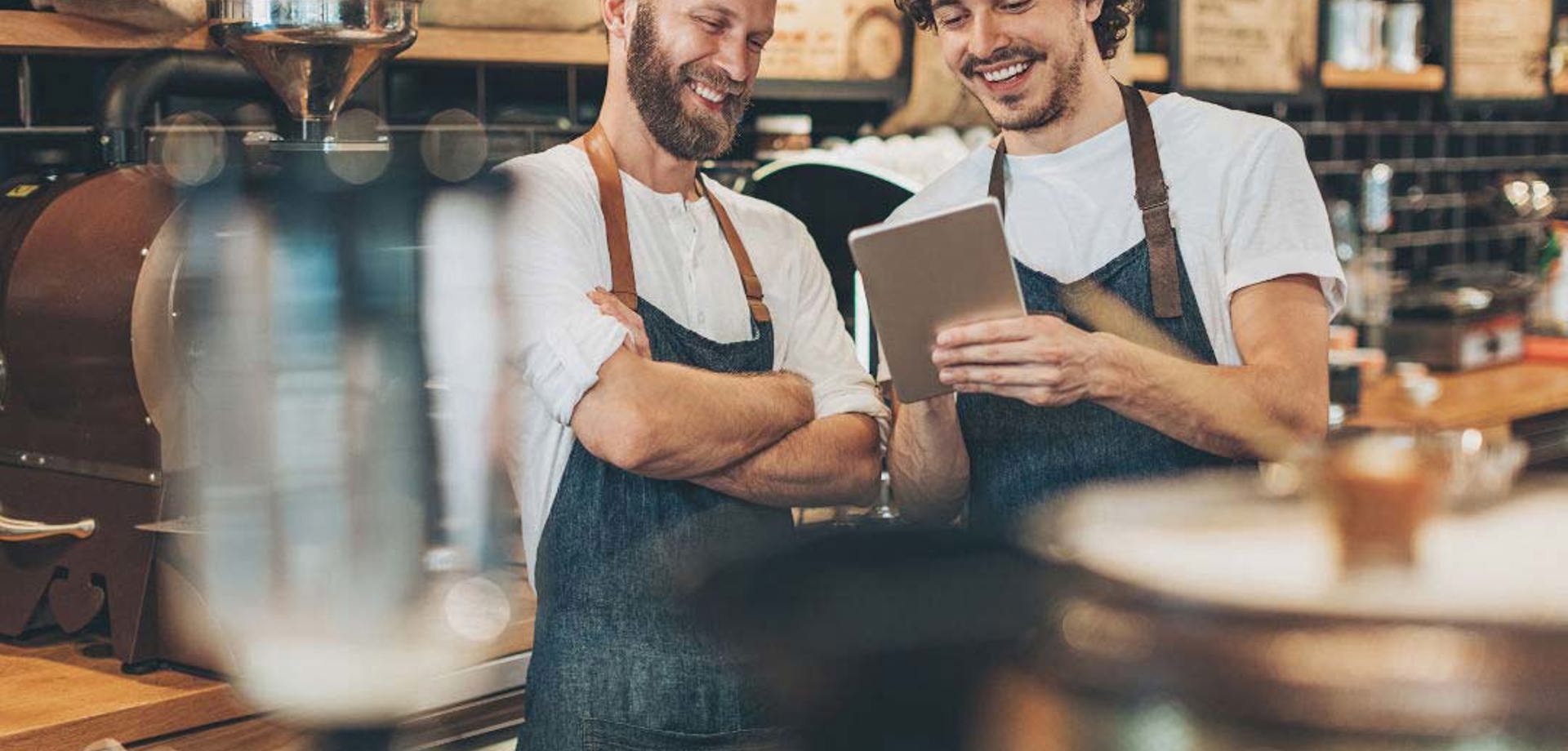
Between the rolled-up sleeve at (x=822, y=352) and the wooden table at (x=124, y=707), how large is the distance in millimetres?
453

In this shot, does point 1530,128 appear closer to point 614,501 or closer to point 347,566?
point 614,501

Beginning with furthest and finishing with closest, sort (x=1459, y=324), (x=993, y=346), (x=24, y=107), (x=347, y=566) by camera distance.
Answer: (x=1459, y=324) → (x=24, y=107) → (x=993, y=346) → (x=347, y=566)

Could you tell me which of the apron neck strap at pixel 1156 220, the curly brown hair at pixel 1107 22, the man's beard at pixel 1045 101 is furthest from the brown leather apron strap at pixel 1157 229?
the curly brown hair at pixel 1107 22

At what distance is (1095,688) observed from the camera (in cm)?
96

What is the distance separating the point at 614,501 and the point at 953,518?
0.49 metres

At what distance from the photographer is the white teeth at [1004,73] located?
2.24 m

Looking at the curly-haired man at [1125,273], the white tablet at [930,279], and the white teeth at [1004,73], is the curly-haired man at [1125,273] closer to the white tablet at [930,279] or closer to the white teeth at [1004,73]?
the white teeth at [1004,73]

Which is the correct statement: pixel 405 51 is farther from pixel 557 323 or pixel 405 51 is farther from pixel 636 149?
pixel 557 323

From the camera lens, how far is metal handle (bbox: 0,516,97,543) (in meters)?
2.34

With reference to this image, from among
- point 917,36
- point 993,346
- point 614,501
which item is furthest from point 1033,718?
point 917,36

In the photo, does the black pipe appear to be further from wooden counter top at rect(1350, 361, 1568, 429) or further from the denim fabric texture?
wooden counter top at rect(1350, 361, 1568, 429)

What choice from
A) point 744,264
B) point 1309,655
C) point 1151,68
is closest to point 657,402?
point 744,264

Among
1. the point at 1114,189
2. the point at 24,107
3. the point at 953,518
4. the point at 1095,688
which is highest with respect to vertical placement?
the point at 24,107

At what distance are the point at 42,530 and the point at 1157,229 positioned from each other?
1.49 metres
